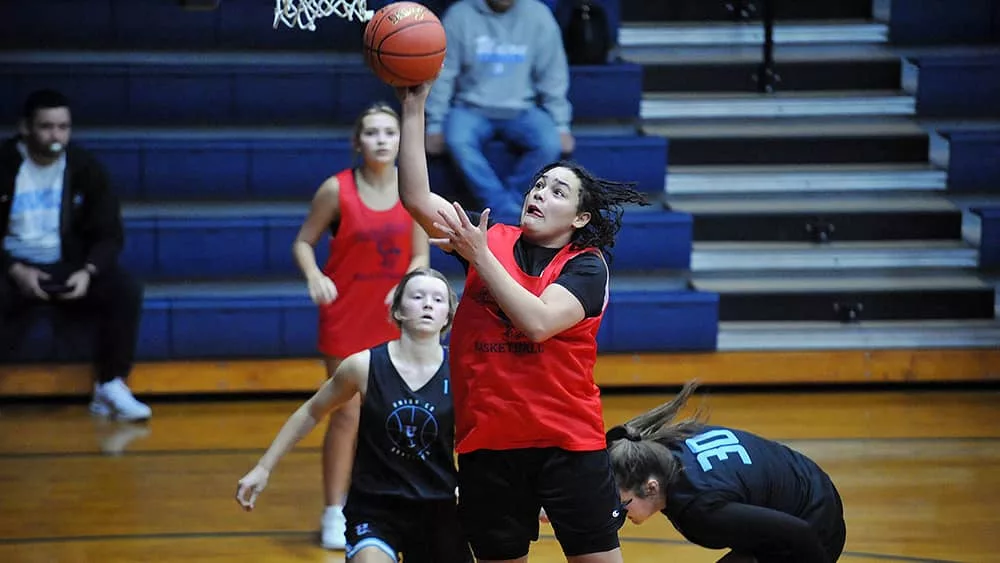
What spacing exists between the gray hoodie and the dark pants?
5.23 feet

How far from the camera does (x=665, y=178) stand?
24.7 ft

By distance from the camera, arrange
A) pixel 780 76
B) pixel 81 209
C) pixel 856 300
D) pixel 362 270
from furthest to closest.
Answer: pixel 780 76 < pixel 856 300 < pixel 81 209 < pixel 362 270

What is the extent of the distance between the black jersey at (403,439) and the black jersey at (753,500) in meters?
0.61

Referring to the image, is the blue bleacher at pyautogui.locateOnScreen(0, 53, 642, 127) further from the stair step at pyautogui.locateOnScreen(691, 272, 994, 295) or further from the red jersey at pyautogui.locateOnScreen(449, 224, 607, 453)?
the red jersey at pyautogui.locateOnScreen(449, 224, 607, 453)

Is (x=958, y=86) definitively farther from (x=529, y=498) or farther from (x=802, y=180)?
(x=529, y=498)

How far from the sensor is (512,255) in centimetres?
323

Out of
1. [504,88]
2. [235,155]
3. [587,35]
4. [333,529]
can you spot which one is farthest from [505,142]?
[333,529]

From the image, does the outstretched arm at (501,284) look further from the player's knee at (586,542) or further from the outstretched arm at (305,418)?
the outstretched arm at (305,418)

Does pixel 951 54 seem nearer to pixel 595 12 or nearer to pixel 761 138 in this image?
pixel 761 138

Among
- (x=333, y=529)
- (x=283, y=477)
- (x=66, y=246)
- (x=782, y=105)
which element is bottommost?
(x=283, y=477)

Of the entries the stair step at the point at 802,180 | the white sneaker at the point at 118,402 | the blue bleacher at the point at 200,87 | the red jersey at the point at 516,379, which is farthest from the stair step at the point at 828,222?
the red jersey at the point at 516,379

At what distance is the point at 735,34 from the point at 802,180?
3.79 feet

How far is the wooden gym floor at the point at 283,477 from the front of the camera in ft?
15.4

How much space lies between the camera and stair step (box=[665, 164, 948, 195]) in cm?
766
